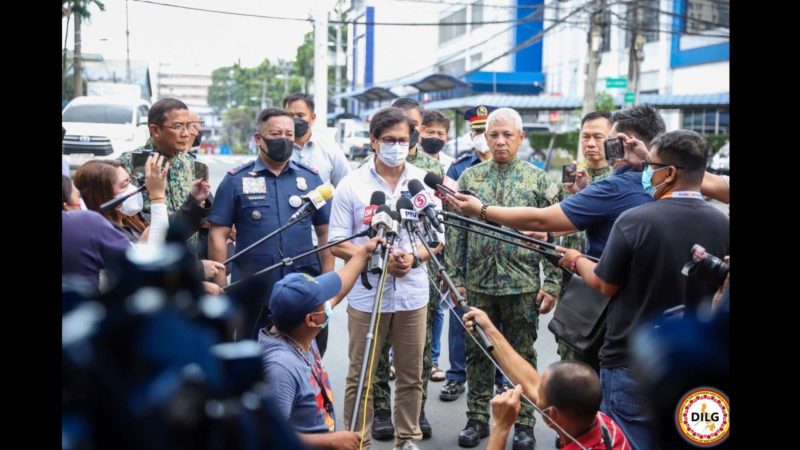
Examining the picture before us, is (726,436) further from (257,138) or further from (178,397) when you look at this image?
(257,138)

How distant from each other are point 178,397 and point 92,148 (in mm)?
21345

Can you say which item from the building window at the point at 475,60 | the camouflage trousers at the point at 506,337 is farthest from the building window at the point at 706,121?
the camouflage trousers at the point at 506,337

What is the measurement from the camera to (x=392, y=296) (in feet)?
16.8

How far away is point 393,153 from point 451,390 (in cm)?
225

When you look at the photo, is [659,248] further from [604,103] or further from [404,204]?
[604,103]

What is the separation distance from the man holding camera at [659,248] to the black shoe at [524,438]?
6.21 ft

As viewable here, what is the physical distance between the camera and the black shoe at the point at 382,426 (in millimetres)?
5605

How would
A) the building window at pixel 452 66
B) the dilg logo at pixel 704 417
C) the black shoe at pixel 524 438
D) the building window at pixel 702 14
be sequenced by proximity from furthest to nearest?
the building window at pixel 452 66
the building window at pixel 702 14
the black shoe at pixel 524 438
the dilg logo at pixel 704 417

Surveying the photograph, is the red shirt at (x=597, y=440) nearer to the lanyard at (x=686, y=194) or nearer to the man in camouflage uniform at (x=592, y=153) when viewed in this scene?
the lanyard at (x=686, y=194)

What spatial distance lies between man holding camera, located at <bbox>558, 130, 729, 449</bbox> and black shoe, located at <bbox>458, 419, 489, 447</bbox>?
6.80 feet

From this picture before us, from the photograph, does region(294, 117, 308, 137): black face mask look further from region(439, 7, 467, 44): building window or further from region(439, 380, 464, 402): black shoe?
region(439, 7, 467, 44): building window

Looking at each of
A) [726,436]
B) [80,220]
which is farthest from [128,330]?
[80,220]

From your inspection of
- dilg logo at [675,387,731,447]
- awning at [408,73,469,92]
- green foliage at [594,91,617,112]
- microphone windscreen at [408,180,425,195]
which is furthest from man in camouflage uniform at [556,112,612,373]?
awning at [408,73,469,92]

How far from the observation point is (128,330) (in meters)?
1.24
